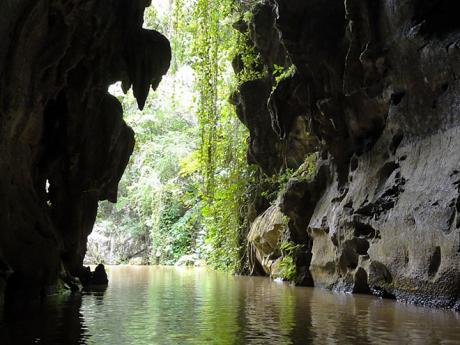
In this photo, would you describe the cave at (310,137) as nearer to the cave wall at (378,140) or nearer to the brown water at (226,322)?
the cave wall at (378,140)

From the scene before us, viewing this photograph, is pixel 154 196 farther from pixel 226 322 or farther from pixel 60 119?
pixel 226 322

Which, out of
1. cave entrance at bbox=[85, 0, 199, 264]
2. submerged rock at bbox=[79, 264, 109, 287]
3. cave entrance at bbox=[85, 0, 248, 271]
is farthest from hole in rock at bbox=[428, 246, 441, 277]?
cave entrance at bbox=[85, 0, 199, 264]

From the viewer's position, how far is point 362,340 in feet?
16.3

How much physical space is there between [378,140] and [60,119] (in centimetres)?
676

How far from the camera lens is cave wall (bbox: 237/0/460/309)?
26.1ft

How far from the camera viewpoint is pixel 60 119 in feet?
39.0

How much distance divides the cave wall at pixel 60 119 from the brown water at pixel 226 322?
1.43 m

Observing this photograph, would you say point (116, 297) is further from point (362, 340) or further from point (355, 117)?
point (355, 117)

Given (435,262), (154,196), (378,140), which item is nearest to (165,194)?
(154,196)

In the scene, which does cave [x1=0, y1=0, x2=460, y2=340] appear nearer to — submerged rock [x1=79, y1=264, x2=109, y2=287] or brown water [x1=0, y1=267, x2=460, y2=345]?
submerged rock [x1=79, y1=264, x2=109, y2=287]

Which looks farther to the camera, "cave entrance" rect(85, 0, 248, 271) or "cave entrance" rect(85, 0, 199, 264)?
"cave entrance" rect(85, 0, 199, 264)

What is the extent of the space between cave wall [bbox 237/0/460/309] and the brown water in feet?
2.97

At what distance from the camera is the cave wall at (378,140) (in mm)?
7956

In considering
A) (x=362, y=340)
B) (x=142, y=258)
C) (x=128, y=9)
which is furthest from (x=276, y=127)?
(x=142, y=258)
